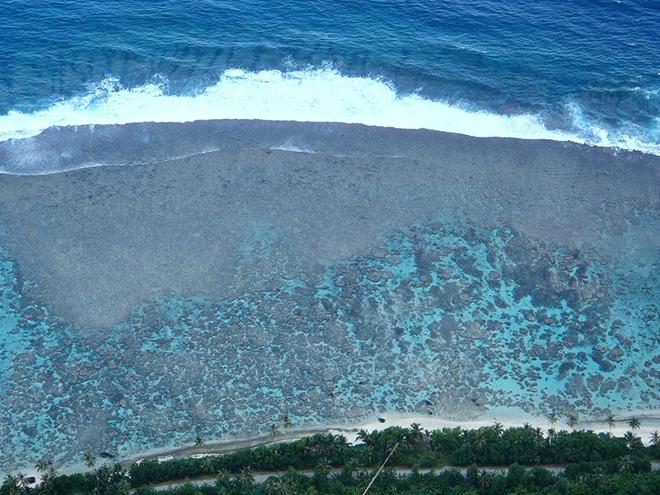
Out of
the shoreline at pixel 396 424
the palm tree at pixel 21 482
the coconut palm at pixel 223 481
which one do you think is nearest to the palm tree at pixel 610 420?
the shoreline at pixel 396 424

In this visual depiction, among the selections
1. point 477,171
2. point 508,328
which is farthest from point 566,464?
point 477,171

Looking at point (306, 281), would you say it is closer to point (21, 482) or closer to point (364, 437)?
point (364, 437)

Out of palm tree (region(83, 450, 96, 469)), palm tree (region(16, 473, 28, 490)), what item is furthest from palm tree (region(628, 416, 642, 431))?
palm tree (region(16, 473, 28, 490))

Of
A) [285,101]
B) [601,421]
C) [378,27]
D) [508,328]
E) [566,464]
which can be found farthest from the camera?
[378,27]

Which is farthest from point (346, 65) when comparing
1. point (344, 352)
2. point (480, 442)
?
point (480, 442)

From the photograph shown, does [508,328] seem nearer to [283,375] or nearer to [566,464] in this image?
[566,464]

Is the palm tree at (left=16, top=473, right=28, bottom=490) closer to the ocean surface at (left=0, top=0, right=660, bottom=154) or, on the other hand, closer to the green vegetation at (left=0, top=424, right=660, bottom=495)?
the green vegetation at (left=0, top=424, right=660, bottom=495)
